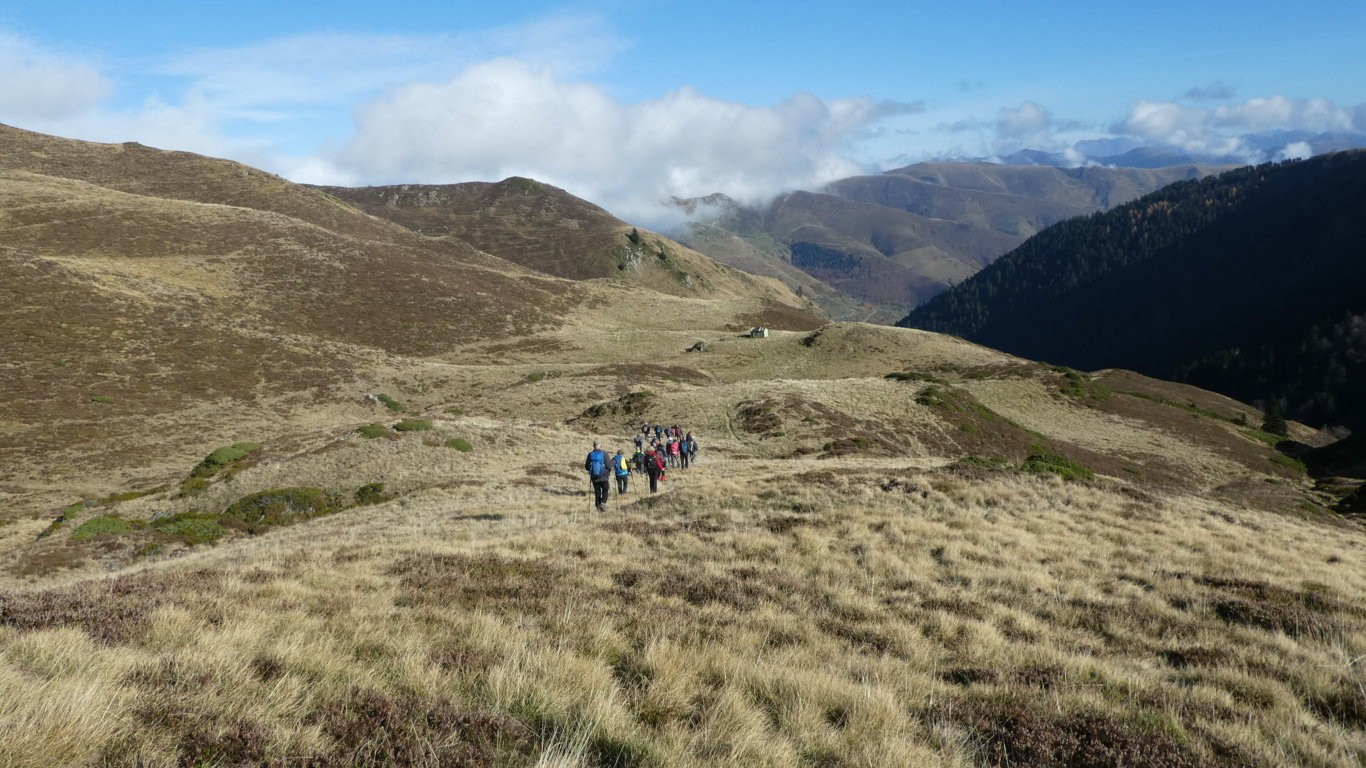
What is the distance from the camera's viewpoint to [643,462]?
26.7 meters

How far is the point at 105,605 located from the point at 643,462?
65.9ft

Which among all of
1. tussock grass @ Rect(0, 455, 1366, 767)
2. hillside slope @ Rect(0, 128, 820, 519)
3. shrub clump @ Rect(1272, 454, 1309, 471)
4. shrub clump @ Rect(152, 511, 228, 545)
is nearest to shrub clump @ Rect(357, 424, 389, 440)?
shrub clump @ Rect(152, 511, 228, 545)

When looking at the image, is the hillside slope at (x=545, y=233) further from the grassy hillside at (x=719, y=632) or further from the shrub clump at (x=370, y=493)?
the grassy hillside at (x=719, y=632)

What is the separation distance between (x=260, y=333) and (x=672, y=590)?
67211 mm

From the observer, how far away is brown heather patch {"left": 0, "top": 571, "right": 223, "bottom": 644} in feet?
20.3

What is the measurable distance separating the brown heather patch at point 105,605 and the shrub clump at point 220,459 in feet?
86.6

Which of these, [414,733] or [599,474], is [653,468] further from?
[414,733]

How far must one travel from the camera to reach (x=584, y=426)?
45688 millimetres

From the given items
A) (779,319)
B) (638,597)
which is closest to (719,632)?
(638,597)

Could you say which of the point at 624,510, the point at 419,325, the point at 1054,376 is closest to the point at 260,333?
the point at 419,325

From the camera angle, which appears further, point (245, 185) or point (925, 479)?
point (245, 185)

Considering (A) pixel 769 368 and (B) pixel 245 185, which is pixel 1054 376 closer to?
(A) pixel 769 368

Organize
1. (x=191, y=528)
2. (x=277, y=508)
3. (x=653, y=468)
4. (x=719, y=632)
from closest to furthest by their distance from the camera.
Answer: (x=719, y=632) → (x=191, y=528) → (x=653, y=468) → (x=277, y=508)

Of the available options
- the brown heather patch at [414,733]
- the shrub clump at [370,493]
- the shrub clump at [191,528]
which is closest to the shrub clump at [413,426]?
the shrub clump at [370,493]
